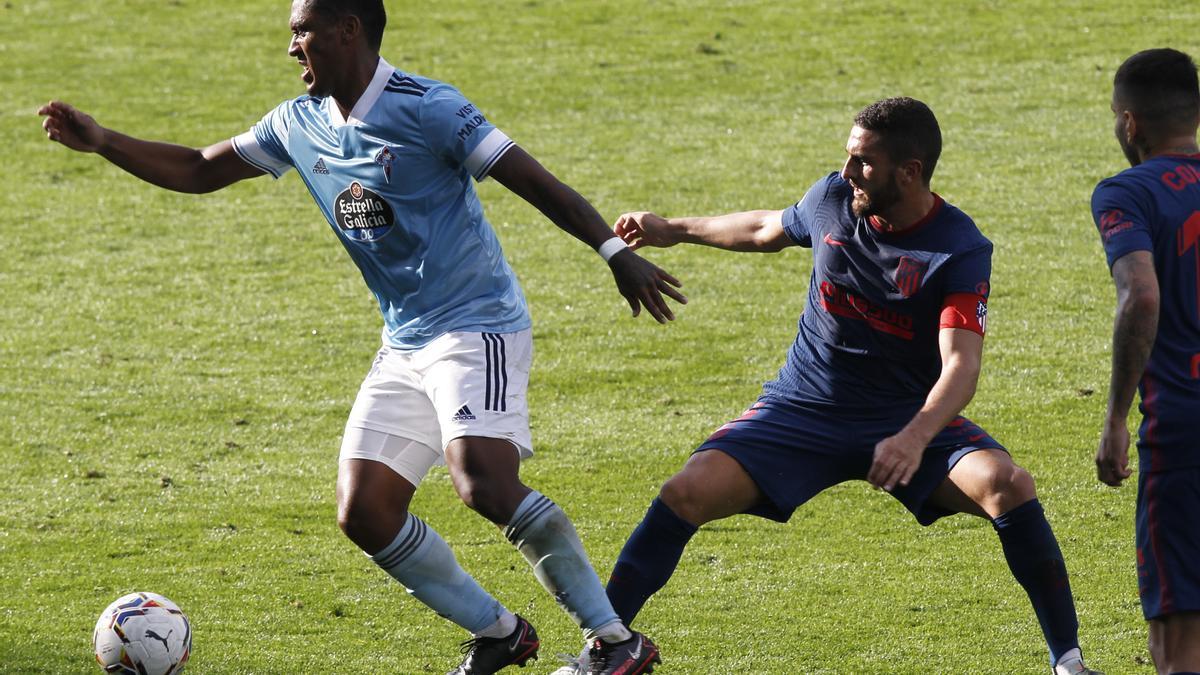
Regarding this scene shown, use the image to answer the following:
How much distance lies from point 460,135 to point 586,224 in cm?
52

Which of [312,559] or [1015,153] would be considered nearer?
[312,559]

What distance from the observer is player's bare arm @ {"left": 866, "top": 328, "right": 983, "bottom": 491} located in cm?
462

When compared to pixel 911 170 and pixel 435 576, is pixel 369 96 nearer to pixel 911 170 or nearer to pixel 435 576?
pixel 435 576

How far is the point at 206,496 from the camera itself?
7926 millimetres

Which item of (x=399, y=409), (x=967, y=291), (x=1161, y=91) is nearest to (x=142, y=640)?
(x=399, y=409)

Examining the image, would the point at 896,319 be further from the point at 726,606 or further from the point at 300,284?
Answer: the point at 300,284

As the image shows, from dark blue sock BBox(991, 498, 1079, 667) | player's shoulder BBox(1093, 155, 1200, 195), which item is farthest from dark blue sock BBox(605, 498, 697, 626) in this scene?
player's shoulder BBox(1093, 155, 1200, 195)

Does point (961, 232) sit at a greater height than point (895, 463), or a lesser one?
greater

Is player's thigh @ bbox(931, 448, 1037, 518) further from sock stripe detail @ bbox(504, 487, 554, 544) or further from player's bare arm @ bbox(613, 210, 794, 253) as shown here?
sock stripe detail @ bbox(504, 487, 554, 544)

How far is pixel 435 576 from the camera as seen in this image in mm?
5172

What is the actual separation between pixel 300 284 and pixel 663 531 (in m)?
6.46

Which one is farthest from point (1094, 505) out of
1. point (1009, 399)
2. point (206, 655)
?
point (206, 655)

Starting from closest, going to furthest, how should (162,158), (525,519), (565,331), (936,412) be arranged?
(936,412), (525,519), (162,158), (565,331)

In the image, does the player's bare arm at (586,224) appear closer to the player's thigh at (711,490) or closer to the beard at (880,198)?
the player's thigh at (711,490)
